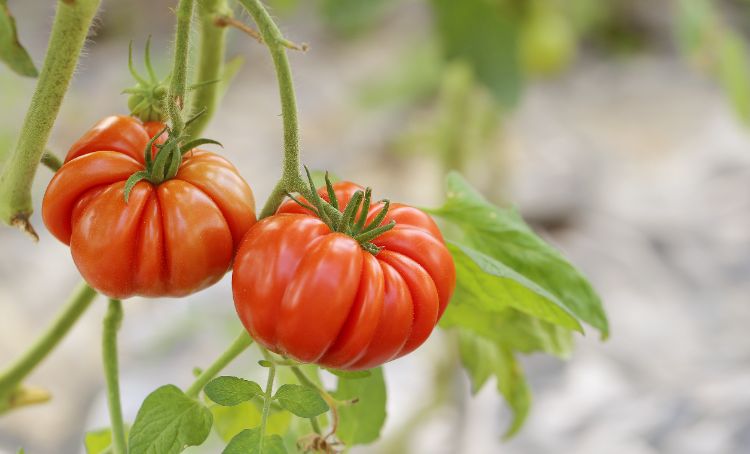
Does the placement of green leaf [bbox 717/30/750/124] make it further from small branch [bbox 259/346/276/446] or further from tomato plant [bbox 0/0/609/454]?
small branch [bbox 259/346/276/446]

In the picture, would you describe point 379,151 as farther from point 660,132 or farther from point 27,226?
point 27,226

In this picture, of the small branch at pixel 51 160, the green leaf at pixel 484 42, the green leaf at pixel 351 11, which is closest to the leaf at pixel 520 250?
the small branch at pixel 51 160

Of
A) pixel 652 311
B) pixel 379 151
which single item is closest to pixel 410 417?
pixel 652 311

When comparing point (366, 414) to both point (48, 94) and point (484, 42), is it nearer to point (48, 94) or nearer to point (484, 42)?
point (48, 94)

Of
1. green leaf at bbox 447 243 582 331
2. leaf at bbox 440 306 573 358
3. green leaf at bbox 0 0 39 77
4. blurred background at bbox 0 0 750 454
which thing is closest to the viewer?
green leaf at bbox 0 0 39 77

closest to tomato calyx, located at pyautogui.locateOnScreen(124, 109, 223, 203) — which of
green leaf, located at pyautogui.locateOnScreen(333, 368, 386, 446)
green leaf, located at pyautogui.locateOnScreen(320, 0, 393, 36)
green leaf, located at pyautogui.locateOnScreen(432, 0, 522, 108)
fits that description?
green leaf, located at pyautogui.locateOnScreen(333, 368, 386, 446)

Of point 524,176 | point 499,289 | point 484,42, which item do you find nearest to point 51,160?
point 499,289

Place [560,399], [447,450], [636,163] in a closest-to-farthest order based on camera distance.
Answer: [447,450] → [560,399] → [636,163]
